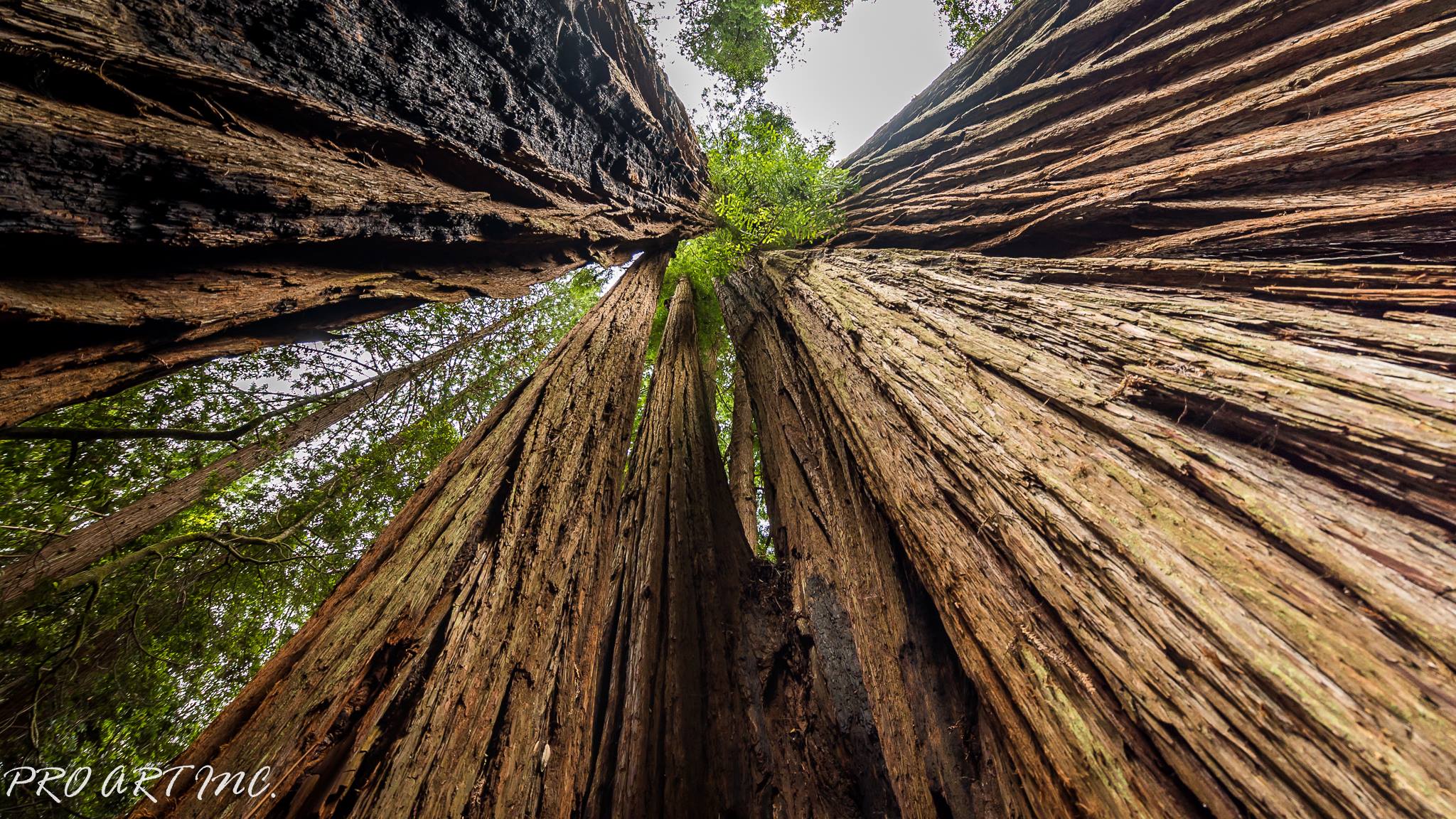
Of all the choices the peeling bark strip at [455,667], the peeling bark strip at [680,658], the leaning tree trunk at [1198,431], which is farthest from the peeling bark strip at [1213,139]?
the peeling bark strip at [455,667]

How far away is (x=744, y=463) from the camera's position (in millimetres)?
5039

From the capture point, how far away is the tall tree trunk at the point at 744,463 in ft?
14.4

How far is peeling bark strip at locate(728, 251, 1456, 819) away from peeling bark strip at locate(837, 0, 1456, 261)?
32.5 inches

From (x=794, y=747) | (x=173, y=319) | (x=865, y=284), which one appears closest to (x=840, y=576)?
(x=794, y=747)

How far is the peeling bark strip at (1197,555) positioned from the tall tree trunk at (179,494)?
23.8 feet

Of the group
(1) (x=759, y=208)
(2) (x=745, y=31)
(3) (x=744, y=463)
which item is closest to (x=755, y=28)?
(2) (x=745, y=31)

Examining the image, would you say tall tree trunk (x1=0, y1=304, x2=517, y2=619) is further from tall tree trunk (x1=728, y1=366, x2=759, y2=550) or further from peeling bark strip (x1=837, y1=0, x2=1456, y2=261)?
peeling bark strip (x1=837, y1=0, x2=1456, y2=261)

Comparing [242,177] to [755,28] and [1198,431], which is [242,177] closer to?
[1198,431]

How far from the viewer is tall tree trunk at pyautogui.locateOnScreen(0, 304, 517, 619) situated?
412 centimetres

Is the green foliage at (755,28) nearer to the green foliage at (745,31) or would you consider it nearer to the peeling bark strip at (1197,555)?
the green foliage at (745,31)

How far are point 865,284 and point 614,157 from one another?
289 centimetres

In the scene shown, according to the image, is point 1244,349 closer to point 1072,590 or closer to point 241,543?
point 1072,590

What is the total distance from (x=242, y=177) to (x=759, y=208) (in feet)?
19.8

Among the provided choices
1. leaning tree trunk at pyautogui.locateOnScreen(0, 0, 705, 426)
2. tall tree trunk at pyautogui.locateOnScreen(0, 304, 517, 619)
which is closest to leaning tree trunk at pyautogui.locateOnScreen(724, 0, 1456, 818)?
leaning tree trunk at pyautogui.locateOnScreen(0, 0, 705, 426)
